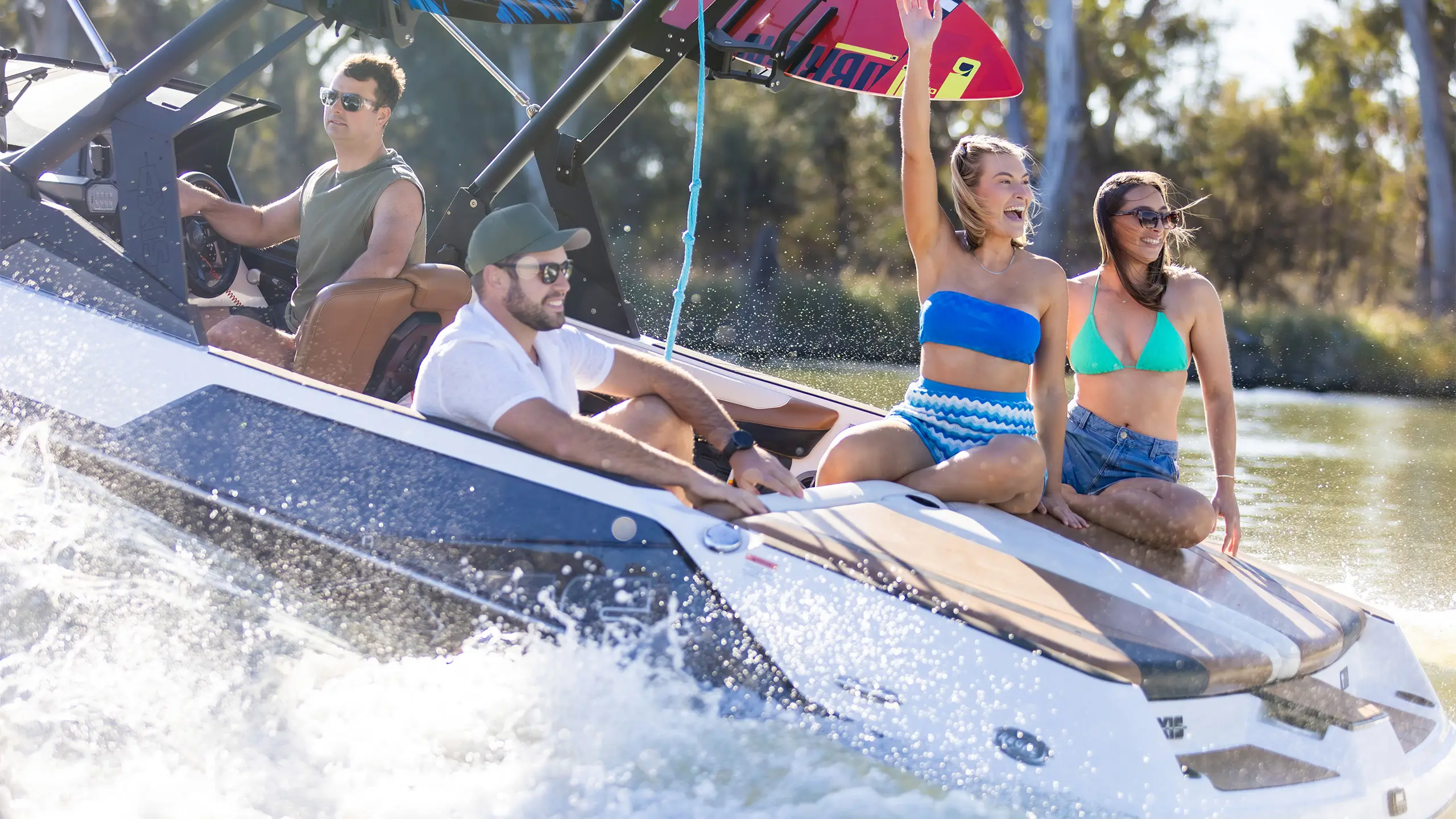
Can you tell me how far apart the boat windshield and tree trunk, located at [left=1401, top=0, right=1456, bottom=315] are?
57.5 ft

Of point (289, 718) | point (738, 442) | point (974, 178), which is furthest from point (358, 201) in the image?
point (974, 178)

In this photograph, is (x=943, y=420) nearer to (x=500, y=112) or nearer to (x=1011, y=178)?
(x=1011, y=178)

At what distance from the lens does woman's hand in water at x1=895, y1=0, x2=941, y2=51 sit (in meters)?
3.14

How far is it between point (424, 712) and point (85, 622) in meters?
0.88

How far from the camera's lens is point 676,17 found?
4.04m

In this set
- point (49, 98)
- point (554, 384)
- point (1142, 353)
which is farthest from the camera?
point (49, 98)

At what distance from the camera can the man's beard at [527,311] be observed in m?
2.95

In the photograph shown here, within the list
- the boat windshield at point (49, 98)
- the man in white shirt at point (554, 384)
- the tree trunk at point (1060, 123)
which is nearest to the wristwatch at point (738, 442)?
the man in white shirt at point (554, 384)

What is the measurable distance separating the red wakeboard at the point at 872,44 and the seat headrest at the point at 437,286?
1.01 meters

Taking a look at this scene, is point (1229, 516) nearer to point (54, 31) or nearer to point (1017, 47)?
point (1017, 47)

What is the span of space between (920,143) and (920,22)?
273mm

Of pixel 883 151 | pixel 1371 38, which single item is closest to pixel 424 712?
pixel 1371 38

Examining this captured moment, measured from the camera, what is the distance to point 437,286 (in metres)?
3.61

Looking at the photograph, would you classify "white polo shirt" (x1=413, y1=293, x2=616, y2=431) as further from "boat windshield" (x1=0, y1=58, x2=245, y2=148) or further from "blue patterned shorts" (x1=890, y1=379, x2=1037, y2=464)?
"boat windshield" (x1=0, y1=58, x2=245, y2=148)
